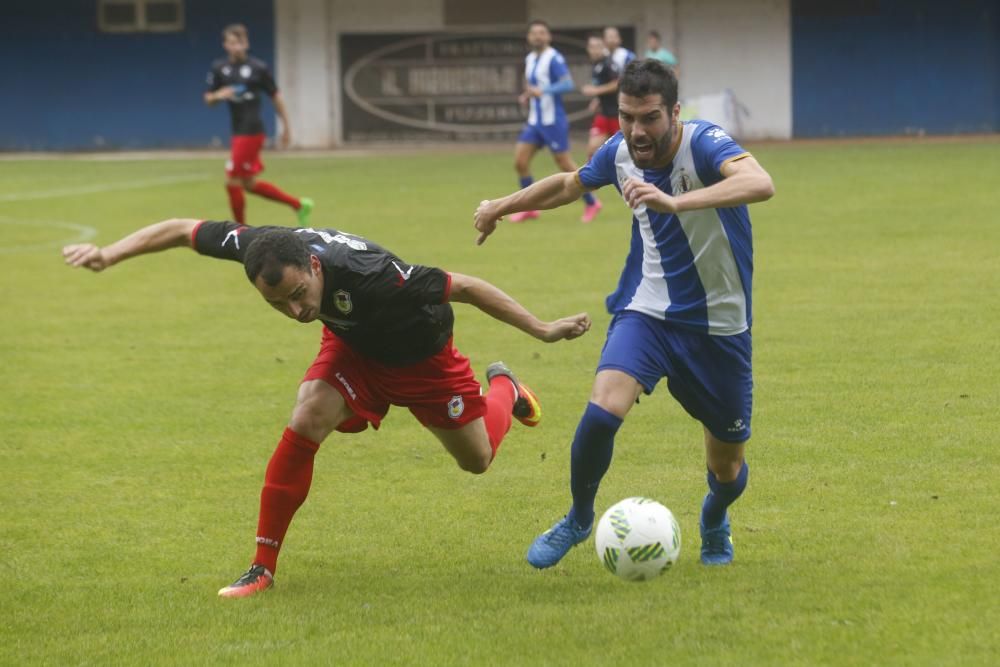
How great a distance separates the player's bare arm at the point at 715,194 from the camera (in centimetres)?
515

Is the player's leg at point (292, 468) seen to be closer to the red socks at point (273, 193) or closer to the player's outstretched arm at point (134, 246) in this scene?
the player's outstretched arm at point (134, 246)

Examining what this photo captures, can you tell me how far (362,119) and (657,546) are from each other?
1216 inches

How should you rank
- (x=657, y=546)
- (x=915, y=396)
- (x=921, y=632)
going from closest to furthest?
(x=921, y=632) < (x=657, y=546) < (x=915, y=396)

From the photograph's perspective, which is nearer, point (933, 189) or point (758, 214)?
point (758, 214)

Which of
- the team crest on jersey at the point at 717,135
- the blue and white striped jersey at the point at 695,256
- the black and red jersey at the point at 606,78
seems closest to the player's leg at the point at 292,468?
the blue and white striped jersey at the point at 695,256

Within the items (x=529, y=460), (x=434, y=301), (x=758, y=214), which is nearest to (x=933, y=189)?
(x=758, y=214)

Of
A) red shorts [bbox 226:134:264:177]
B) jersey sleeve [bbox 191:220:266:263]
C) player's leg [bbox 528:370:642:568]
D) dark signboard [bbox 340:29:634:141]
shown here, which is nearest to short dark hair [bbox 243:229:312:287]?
jersey sleeve [bbox 191:220:266:263]

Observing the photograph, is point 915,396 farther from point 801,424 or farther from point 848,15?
point 848,15

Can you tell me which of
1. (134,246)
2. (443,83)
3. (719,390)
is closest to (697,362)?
(719,390)

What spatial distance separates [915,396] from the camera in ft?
29.2

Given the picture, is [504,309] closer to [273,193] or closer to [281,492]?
[281,492]

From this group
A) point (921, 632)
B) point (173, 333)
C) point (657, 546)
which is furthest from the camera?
point (173, 333)

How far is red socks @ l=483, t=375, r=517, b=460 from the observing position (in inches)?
269

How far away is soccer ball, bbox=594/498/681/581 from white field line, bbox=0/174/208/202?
64.1 feet
